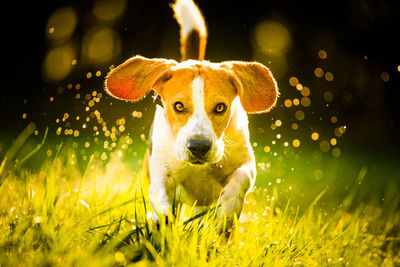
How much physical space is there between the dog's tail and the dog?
70 cm

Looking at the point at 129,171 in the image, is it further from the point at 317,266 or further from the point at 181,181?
the point at 317,266

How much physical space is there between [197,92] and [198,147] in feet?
1.18

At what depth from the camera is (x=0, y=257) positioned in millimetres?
1767

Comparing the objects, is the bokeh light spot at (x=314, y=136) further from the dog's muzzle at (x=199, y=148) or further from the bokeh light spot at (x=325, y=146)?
the dog's muzzle at (x=199, y=148)

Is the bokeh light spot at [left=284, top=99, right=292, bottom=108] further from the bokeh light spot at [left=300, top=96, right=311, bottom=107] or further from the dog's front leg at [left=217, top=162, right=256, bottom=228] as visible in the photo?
the dog's front leg at [left=217, top=162, right=256, bottom=228]

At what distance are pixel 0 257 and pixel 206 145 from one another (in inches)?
45.9

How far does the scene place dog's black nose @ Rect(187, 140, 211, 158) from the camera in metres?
2.53

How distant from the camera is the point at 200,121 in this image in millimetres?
2639

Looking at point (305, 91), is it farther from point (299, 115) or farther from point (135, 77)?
point (135, 77)

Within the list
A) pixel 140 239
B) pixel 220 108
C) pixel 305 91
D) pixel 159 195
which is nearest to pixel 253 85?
pixel 220 108

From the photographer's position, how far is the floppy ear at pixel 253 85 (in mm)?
2898

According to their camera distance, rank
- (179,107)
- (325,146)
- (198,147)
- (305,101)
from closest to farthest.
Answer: (198,147), (179,107), (325,146), (305,101)

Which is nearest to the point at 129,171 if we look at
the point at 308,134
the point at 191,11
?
the point at 191,11

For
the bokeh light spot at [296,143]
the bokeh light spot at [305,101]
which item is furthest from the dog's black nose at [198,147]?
the bokeh light spot at [305,101]
